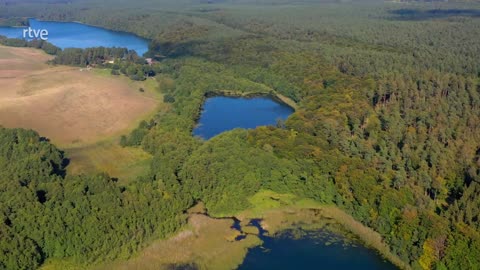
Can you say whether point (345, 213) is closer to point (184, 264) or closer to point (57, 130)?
point (184, 264)

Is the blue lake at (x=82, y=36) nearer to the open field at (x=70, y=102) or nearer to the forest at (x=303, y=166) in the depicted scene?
the open field at (x=70, y=102)

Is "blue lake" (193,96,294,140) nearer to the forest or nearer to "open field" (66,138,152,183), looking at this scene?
the forest

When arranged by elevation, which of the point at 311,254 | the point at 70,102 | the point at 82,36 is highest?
the point at 82,36

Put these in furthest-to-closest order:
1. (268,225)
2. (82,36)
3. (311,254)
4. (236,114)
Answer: (82,36)
(236,114)
(268,225)
(311,254)

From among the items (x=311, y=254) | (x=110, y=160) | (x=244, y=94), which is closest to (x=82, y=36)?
(x=244, y=94)

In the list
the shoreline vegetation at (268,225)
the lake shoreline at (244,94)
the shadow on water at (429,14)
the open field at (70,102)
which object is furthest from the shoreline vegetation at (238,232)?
the shadow on water at (429,14)

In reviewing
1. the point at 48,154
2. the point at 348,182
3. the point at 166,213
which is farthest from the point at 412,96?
the point at 48,154

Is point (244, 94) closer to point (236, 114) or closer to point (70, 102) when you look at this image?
point (236, 114)

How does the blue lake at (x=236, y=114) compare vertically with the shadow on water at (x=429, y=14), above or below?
below
